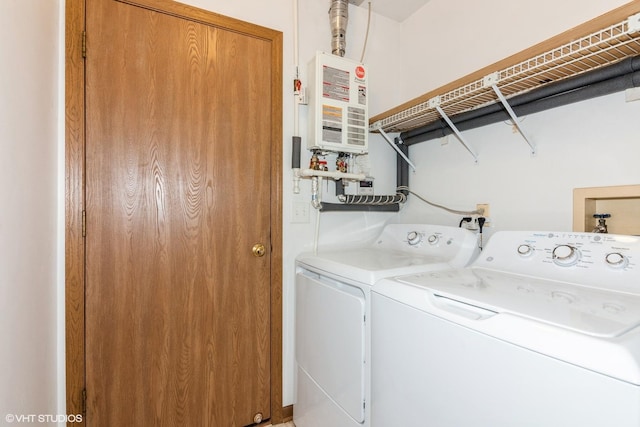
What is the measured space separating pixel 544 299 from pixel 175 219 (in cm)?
152

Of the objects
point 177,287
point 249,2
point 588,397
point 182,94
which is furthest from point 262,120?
point 588,397

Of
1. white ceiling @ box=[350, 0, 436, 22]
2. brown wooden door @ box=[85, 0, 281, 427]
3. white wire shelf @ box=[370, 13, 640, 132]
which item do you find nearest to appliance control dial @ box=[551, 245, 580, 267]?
white wire shelf @ box=[370, 13, 640, 132]

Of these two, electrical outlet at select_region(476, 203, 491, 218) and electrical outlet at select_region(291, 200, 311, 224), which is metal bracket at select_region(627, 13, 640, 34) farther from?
electrical outlet at select_region(291, 200, 311, 224)

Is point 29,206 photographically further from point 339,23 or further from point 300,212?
point 339,23

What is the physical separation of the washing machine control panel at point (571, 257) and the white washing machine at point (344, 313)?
7.9 inches

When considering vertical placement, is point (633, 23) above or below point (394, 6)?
below

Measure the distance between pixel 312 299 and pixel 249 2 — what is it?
1645 mm

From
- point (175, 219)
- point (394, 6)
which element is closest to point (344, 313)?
point (175, 219)

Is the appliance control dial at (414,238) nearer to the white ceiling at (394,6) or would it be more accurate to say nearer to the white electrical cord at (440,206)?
the white electrical cord at (440,206)

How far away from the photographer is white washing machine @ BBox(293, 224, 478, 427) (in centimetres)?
118

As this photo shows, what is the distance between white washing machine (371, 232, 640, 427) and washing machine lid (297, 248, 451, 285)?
0.08 metres

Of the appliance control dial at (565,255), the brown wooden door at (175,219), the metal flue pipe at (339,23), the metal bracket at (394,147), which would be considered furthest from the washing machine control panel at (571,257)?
the metal flue pipe at (339,23)

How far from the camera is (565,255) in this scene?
1.05 m

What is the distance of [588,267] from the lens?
1.00m
